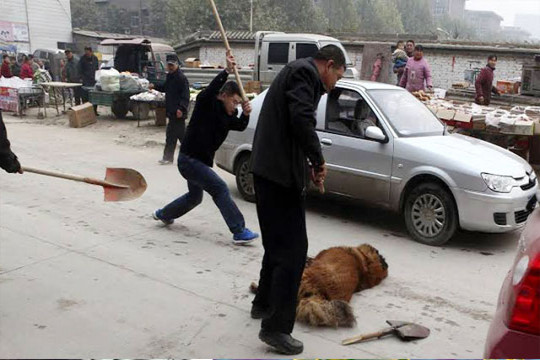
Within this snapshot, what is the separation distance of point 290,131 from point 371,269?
67.6 inches

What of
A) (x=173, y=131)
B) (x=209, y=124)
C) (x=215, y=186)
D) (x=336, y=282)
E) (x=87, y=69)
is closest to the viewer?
(x=336, y=282)

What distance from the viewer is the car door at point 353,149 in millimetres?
5992

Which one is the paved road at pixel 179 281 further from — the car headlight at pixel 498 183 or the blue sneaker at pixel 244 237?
the car headlight at pixel 498 183

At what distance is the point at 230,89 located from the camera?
5070mm

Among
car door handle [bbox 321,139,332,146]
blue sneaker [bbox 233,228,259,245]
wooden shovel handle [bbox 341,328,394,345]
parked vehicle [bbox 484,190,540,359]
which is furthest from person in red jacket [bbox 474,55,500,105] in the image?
parked vehicle [bbox 484,190,540,359]

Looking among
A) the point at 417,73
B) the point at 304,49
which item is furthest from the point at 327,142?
the point at 304,49

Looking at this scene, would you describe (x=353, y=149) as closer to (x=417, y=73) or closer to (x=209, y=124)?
(x=209, y=124)

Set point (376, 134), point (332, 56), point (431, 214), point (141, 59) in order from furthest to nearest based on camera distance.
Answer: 1. point (141, 59)
2. point (376, 134)
3. point (431, 214)
4. point (332, 56)

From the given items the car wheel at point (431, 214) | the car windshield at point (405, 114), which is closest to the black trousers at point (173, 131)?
the car windshield at point (405, 114)

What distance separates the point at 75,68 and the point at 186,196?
13532 mm

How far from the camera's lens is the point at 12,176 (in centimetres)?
812

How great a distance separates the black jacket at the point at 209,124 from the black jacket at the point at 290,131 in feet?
5.84

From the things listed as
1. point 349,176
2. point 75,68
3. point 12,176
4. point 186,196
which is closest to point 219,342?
point 186,196

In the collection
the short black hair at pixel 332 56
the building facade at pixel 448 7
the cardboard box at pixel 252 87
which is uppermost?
the building facade at pixel 448 7
